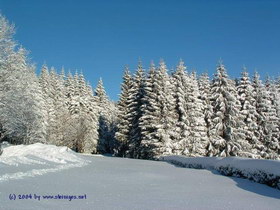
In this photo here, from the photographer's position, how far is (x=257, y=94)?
128ft

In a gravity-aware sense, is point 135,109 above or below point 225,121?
above

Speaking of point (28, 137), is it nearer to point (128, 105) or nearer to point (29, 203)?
point (128, 105)

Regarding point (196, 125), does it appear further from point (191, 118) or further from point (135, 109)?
point (135, 109)

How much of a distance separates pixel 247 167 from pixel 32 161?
41.2 ft

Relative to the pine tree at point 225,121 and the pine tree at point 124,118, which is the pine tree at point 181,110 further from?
the pine tree at point 124,118

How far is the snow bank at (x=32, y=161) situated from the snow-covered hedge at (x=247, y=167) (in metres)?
9.37

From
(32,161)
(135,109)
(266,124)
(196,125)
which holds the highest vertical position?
(135,109)

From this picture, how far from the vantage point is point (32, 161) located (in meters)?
16.3

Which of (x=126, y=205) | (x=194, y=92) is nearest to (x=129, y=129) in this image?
(x=194, y=92)

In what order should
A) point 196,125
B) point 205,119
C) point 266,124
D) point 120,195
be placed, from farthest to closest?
point 205,119
point 196,125
point 266,124
point 120,195

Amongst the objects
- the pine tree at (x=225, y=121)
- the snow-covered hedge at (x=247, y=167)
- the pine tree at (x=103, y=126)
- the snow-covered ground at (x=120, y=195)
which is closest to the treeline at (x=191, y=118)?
the pine tree at (x=225, y=121)

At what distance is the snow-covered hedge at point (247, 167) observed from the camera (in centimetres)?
1352

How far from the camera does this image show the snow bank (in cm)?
1211

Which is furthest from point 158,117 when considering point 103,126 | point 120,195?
point 120,195
